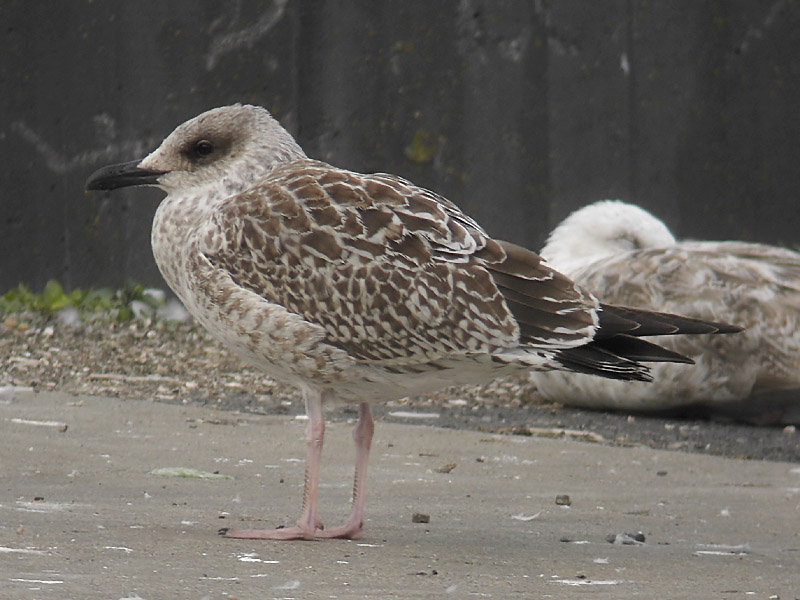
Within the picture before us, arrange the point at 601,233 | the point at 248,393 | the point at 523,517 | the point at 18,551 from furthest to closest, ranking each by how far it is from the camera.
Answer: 1. the point at 601,233
2. the point at 248,393
3. the point at 523,517
4. the point at 18,551

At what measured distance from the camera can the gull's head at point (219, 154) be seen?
461cm

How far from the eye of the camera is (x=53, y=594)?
9.87 feet

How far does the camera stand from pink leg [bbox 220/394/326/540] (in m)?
3.99

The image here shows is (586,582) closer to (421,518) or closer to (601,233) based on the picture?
(421,518)

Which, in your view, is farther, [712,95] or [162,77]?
[712,95]

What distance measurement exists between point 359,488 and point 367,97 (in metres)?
6.31

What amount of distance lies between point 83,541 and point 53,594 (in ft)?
2.25

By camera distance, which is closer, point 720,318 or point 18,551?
point 18,551

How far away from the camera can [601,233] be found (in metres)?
8.62

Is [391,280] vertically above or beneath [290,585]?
above

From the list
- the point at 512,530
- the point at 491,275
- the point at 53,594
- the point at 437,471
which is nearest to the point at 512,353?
the point at 491,275

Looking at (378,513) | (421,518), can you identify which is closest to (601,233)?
(378,513)

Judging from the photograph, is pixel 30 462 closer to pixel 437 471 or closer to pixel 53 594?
pixel 437 471

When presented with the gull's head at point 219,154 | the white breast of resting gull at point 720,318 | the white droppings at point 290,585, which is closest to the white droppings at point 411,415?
the white breast of resting gull at point 720,318
